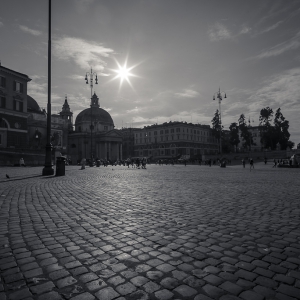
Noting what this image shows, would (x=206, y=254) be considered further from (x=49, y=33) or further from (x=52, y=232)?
(x=49, y=33)

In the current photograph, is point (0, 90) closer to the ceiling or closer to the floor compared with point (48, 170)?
closer to the ceiling

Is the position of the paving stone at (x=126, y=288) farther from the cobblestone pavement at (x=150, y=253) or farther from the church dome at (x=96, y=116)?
the church dome at (x=96, y=116)

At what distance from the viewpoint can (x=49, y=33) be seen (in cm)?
1773

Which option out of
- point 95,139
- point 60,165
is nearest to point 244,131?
point 95,139

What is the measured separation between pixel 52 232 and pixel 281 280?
12.1ft

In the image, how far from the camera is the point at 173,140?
105375 mm

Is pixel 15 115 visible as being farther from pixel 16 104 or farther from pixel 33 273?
pixel 33 273

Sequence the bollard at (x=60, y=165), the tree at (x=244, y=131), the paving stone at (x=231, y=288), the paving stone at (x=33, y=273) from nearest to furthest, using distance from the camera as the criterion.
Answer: the paving stone at (x=231, y=288), the paving stone at (x=33, y=273), the bollard at (x=60, y=165), the tree at (x=244, y=131)

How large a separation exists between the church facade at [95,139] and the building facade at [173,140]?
20.0 meters

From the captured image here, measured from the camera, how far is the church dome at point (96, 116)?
3829 inches

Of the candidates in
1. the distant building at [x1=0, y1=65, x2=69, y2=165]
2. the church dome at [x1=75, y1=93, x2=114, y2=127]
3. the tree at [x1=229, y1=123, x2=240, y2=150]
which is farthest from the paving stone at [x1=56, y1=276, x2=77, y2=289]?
the church dome at [x1=75, y1=93, x2=114, y2=127]

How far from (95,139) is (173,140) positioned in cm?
3321

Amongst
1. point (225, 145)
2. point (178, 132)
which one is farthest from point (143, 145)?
point (225, 145)

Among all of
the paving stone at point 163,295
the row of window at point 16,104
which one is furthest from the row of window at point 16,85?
the paving stone at point 163,295
